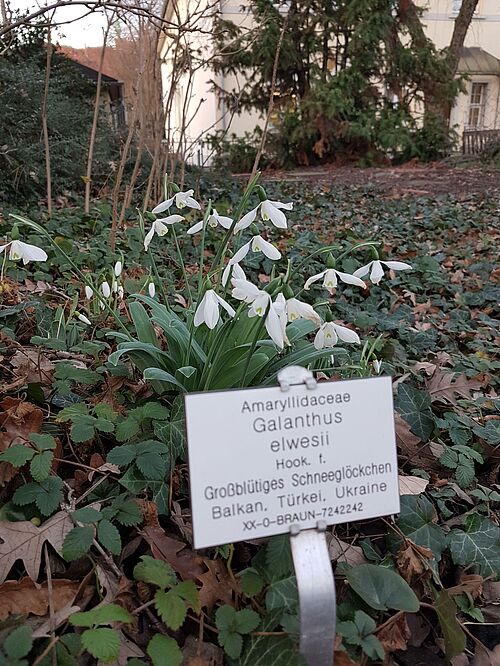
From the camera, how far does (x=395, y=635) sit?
104cm

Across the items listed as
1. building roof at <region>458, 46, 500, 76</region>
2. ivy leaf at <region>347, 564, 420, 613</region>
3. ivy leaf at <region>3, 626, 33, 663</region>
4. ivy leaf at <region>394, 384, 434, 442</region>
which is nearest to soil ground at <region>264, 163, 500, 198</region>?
ivy leaf at <region>394, 384, 434, 442</region>

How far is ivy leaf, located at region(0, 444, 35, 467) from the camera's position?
1.11 metres

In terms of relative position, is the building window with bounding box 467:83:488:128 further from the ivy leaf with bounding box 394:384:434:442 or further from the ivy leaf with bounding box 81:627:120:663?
the ivy leaf with bounding box 81:627:120:663

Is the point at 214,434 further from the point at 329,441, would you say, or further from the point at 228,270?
the point at 228,270

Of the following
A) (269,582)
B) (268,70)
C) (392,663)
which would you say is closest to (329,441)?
(269,582)

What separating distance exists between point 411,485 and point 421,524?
0.12 metres

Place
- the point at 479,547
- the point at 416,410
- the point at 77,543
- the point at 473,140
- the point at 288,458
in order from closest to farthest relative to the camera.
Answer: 1. the point at 288,458
2. the point at 77,543
3. the point at 479,547
4. the point at 416,410
5. the point at 473,140

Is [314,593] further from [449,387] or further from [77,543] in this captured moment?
[449,387]

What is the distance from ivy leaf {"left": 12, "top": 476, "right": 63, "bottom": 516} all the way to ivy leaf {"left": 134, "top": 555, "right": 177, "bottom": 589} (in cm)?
24

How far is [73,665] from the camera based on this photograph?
88cm

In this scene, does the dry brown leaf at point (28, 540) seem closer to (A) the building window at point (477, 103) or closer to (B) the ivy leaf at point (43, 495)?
(B) the ivy leaf at point (43, 495)

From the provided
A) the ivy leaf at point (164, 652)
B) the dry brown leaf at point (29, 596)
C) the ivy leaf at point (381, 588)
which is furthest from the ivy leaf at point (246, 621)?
the dry brown leaf at point (29, 596)

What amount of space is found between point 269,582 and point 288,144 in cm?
1263

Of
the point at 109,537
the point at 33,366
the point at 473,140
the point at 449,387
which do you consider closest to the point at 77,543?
the point at 109,537
